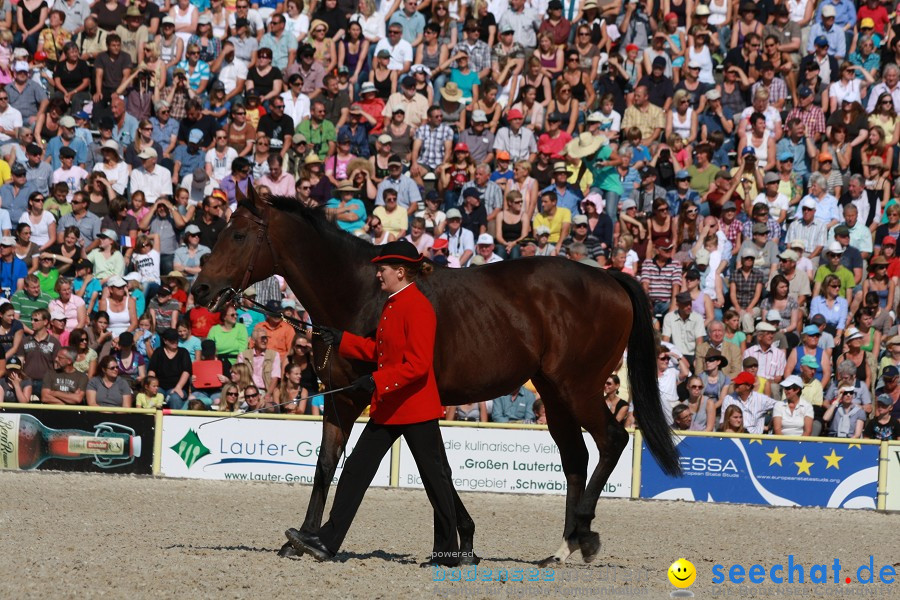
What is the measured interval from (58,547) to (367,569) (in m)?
2.19

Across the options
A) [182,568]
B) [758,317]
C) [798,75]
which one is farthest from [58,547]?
[798,75]

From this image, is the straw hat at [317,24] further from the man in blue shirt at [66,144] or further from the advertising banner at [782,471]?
the advertising banner at [782,471]

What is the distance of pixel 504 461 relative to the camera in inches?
585

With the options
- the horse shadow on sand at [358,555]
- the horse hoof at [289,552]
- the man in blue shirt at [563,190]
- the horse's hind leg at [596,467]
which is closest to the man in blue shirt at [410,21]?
the man in blue shirt at [563,190]

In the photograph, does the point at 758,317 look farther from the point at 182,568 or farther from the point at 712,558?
the point at 182,568

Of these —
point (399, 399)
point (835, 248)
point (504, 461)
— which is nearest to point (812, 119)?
point (835, 248)

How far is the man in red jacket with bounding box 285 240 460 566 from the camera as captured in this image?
8.18m

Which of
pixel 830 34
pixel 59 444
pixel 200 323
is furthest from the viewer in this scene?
pixel 830 34

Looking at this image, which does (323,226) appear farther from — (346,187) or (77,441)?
(346,187)

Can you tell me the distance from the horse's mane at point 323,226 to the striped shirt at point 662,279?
8218 mm

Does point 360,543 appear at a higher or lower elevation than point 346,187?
lower

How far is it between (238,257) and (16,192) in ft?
32.1

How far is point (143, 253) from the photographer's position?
1705 centimetres

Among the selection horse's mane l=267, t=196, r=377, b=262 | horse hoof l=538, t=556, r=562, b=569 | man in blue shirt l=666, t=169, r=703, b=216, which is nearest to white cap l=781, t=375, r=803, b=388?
man in blue shirt l=666, t=169, r=703, b=216
